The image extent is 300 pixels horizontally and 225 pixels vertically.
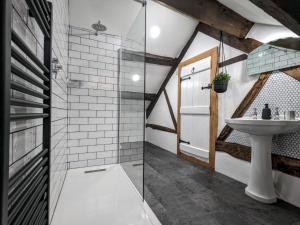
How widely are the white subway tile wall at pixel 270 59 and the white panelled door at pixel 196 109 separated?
70cm

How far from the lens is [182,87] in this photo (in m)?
3.31

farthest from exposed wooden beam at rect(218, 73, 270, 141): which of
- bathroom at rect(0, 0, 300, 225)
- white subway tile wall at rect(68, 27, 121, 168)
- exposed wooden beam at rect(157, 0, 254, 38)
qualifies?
white subway tile wall at rect(68, 27, 121, 168)

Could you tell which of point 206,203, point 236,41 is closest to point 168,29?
point 236,41

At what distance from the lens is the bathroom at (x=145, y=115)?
0.94 m

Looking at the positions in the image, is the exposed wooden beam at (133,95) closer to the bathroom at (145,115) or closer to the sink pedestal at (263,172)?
the bathroom at (145,115)

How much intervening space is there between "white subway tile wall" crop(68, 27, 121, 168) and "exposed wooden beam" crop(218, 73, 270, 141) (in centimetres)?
172

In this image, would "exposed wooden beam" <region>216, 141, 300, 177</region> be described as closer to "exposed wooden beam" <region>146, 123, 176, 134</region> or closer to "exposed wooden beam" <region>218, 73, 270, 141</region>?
"exposed wooden beam" <region>218, 73, 270, 141</region>

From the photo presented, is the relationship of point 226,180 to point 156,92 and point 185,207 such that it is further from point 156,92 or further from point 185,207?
point 156,92

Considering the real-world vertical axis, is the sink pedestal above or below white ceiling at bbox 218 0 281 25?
below

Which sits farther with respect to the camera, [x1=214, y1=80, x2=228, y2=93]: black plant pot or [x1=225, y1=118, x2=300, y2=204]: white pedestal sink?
[x1=214, y1=80, x2=228, y2=93]: black plant pot

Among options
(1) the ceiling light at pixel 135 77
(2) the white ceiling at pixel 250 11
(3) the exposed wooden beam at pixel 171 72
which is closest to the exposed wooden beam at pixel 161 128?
(3) the exposed wooden beam at pixel 171 72

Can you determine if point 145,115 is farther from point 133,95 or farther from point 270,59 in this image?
point 270,59

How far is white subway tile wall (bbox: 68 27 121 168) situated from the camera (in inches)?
96.5

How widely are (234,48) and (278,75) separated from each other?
0.74 metres
